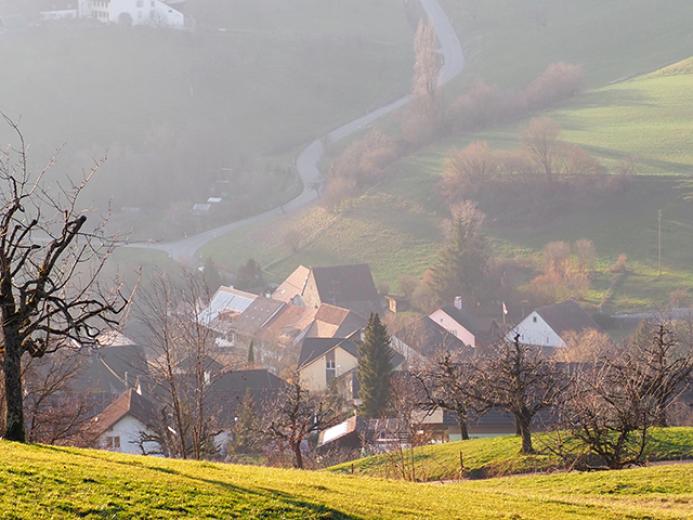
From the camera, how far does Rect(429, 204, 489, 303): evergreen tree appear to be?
243ft

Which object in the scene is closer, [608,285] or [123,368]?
[123,368]

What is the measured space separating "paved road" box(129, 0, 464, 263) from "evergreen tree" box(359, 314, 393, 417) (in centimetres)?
3632

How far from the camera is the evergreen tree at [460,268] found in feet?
243

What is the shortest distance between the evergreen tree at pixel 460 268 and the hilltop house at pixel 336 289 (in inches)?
165

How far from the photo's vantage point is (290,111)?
127688mm

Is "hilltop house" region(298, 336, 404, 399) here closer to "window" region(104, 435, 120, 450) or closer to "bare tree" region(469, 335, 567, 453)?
"window" region(104, 435, 120, 450)

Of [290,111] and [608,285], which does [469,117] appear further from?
[608,285]

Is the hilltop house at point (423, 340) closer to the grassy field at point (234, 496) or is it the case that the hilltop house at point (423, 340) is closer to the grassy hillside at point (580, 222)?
the grassy hillside at point (580, 222)

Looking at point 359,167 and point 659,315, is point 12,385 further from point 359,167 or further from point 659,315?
point 359,167

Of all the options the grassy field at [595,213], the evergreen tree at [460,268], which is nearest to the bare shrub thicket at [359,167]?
the grassy field at [595,213]

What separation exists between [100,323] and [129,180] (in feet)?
129

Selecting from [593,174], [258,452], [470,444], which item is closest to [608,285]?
[593,174]

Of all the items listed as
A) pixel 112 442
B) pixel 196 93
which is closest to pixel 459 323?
pixel 112 442

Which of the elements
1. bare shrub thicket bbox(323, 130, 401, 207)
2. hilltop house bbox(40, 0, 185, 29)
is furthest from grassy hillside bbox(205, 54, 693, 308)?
hilltop house bbox(40, 0, 185, 29)
